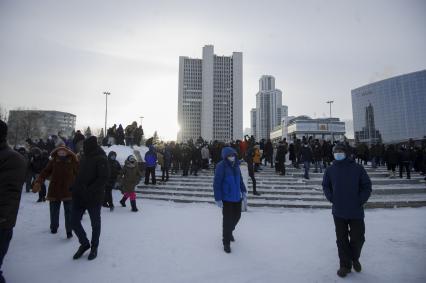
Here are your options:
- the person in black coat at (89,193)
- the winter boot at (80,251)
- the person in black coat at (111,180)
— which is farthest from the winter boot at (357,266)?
the person in black coat at (111,180)

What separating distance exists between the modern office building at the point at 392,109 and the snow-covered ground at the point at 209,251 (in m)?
104

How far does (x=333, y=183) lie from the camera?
388 cm

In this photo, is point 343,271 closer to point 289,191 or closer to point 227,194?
point 227,194

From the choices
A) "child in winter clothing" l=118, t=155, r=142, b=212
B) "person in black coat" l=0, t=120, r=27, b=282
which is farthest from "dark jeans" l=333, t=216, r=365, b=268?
"child in winter clothing" l=118, t=155, r=142, b=212

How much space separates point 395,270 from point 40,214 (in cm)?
841

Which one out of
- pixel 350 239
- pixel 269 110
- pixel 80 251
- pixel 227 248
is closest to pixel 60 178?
pixel 80 251

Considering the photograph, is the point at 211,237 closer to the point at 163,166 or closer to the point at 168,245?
the point at 168,245

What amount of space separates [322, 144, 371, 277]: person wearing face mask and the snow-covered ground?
0.87 feet

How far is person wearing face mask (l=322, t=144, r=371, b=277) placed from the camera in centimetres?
366

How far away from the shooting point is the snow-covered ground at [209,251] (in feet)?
12.0

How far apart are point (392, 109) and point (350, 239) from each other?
421 ft

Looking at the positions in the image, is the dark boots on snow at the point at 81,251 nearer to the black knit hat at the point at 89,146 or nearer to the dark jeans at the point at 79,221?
the dark jeans at the point at 79,221

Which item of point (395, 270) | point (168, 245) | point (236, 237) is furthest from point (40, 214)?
point (395, 270)

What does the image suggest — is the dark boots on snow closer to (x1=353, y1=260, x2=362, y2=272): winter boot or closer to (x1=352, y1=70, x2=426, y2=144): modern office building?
(x1=353, y1=260, x2=362, y2=272): winter boot
